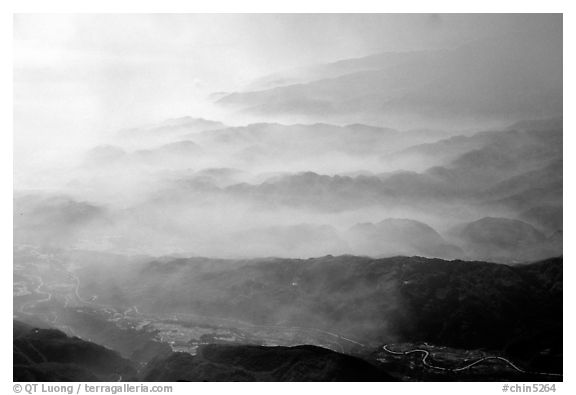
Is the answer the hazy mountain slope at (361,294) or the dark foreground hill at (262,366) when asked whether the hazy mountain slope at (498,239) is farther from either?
the dark foreground hill at (262,366)

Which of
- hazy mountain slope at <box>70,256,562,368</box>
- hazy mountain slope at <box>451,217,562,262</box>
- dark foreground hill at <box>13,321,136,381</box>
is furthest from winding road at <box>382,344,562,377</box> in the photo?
dark foreground hill at <box>13,321,136,381</box>

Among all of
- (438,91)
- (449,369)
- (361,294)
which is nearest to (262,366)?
(361,294)

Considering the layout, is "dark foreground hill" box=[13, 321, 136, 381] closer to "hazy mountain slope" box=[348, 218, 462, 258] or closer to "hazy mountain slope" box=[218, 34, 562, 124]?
"hazy mountain slope" box=[348, 218, 462, 258]

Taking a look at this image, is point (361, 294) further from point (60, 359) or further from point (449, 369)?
point (60, 359)

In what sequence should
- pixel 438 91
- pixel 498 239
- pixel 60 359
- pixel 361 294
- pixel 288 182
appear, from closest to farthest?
pixel 60 359 < pixel 361 294 < pixel 498 239 < pixel 288 182 < pixel 438 91

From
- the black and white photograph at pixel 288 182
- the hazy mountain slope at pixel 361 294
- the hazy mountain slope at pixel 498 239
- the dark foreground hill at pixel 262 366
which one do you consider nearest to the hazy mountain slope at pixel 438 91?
the black and white photograph at pixel 288 182

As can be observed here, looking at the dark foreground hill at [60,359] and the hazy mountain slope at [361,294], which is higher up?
the hazy mountain slope at [361,294]
